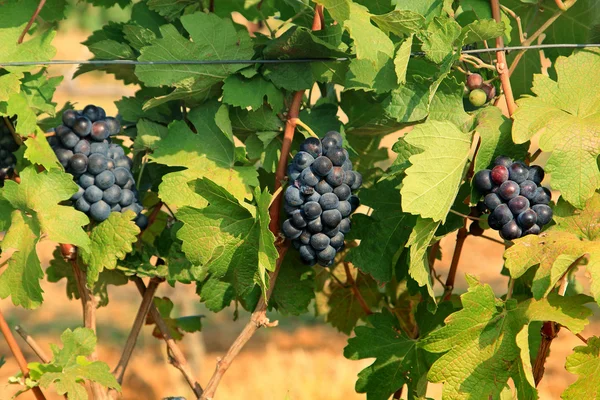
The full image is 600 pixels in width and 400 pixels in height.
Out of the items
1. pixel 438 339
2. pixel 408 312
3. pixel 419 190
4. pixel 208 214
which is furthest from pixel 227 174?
pixel 408 312

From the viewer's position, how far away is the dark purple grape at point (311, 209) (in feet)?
5.40

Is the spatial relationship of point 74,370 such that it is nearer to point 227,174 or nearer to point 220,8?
point 227,174

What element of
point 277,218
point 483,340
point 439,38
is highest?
point 439,38

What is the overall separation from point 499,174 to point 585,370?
0.42 meters

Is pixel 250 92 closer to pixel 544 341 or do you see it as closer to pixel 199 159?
pixel 199 159

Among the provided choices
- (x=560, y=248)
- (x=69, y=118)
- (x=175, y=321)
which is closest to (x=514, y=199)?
(x=560, y=248)

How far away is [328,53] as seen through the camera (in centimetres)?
175

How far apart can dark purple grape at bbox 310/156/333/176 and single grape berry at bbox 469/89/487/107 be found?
33 centimetres

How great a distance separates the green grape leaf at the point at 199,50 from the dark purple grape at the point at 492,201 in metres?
0.61

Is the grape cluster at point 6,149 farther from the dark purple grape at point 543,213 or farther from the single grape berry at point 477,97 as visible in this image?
the dark purple grape at point 543,213

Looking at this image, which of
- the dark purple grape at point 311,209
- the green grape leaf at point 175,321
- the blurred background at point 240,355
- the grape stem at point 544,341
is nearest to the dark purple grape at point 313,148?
the dark purple grape at point 311,209

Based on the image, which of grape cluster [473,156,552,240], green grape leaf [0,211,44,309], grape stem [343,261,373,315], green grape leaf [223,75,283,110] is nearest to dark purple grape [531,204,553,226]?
grape cluster [473,156,552,240]

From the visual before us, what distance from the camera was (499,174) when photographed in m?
1.56

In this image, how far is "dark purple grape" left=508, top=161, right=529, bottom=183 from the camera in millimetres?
1566
